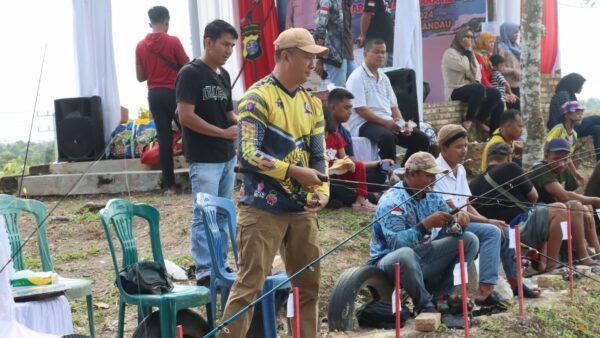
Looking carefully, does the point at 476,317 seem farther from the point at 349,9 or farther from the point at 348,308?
the point at 349,9

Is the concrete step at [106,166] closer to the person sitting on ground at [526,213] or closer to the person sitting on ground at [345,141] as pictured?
the person sitting on ground at [345,141]

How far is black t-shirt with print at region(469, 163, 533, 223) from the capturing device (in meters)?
7.52

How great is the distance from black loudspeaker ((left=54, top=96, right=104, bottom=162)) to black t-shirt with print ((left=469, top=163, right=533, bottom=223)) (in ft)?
16.4

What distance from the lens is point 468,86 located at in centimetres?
1219

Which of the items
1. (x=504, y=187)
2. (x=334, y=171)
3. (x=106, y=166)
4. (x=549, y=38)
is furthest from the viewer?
(x=549, y=38)

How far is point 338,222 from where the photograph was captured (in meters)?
8.27

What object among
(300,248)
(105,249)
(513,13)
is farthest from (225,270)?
(513,13)

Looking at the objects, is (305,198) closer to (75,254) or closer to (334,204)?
(75,254)

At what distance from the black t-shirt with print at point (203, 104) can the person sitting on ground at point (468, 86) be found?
627cm

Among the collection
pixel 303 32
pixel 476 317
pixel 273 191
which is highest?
pixel 303 32

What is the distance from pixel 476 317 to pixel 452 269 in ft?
1.24

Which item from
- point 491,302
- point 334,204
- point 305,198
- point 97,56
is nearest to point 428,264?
point 491,302

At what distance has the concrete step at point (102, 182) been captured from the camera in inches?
404

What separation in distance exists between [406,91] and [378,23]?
1793 mm
